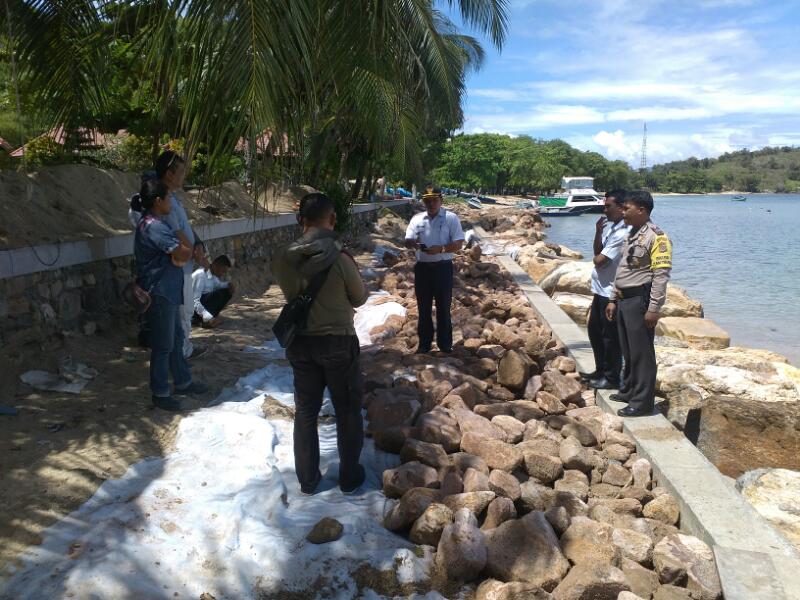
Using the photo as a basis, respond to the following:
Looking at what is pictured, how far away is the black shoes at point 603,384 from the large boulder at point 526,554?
246cm

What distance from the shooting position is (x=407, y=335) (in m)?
6.70

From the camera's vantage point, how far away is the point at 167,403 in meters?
4.01

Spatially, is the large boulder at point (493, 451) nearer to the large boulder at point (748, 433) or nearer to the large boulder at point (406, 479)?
the large boulder at point (406, 479)

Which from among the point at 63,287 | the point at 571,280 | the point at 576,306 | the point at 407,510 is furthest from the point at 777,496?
the point at 571,280

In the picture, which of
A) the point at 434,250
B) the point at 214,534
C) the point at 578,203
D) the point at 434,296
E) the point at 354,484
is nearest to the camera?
the point at 214,534

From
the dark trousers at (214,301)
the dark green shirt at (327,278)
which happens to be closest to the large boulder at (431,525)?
the dark green shirt at (327,278)

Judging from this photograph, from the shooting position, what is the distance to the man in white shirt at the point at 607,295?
493 cm

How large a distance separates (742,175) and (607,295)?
156371 mm

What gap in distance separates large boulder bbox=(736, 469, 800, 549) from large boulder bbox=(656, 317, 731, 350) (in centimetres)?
373

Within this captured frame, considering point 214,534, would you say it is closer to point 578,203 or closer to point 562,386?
point 562,386

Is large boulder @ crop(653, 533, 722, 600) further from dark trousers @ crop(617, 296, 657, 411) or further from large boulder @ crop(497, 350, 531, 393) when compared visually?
large boulder @ crop(497, 350, 531, 393)

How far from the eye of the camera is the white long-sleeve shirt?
6.11m

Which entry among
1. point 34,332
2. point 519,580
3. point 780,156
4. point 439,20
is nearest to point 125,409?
point 34,332

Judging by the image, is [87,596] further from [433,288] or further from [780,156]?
[780,156]
